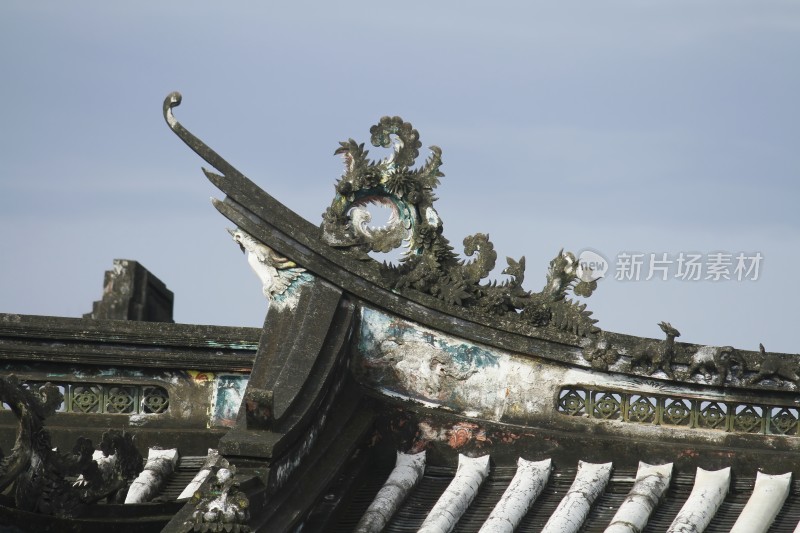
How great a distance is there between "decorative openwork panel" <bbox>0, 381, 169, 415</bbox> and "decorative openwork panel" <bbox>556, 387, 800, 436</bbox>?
11.0 feet

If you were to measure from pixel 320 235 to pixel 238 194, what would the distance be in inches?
28.9

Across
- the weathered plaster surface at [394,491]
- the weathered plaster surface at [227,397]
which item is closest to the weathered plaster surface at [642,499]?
the weathered plaster surface at [394,491]

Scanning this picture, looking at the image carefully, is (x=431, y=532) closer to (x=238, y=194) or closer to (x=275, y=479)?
(x=275, y=479)

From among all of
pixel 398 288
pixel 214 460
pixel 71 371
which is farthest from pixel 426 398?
pixel 71 371

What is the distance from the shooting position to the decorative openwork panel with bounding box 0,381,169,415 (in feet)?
48.2

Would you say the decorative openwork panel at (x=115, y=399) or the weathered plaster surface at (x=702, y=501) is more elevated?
the decorative openwork panel at (x=115, y=399)

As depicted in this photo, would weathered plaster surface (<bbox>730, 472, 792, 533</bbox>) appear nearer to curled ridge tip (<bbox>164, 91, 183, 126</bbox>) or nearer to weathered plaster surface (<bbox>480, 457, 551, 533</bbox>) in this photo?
weathered plaster surface (<bbox>480, 457, 551, 533</bbox>)

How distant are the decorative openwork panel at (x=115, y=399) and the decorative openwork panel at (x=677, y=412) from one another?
337cm

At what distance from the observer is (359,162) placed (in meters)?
14.1

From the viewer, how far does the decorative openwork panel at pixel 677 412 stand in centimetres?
1327

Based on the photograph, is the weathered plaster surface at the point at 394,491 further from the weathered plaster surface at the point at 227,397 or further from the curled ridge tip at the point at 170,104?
the curled ridge tip at the point at 170,104

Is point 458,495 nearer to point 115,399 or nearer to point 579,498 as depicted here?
point 579,498

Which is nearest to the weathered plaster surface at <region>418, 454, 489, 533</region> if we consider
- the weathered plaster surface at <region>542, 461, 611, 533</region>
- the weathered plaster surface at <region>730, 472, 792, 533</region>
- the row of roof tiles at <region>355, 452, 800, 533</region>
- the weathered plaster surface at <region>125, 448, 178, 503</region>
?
the row of roof tiles at <region>355, 452, 800, 533</region>

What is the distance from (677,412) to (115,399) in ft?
A: 14.9
